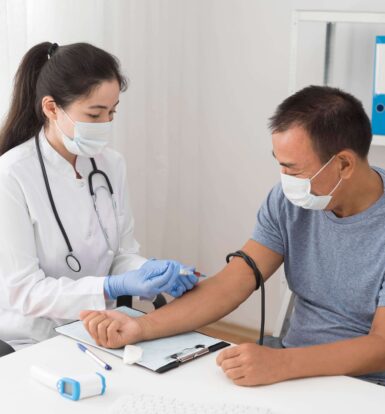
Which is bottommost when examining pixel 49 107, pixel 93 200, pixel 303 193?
pixel 93 200

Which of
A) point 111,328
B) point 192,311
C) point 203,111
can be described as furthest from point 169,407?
point 203,111

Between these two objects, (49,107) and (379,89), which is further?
(379,89)

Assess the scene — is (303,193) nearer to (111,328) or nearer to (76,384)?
(111,328)

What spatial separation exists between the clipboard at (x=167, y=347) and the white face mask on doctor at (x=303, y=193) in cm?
41

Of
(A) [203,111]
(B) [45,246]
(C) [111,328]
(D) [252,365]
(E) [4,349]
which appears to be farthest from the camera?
(A) [203,111]

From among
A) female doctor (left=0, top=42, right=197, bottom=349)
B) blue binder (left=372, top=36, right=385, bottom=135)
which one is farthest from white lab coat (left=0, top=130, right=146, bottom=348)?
blue binder (left=372, top=36, right=385, bottom=135)

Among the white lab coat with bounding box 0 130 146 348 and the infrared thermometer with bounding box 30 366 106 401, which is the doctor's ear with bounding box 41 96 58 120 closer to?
the white lab coat with bounding box 0 130 146 348

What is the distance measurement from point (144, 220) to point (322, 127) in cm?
158

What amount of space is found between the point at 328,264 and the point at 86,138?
75 centimetres

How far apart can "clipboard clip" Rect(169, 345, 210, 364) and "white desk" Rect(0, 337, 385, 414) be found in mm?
13

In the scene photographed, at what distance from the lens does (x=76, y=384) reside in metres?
1.27

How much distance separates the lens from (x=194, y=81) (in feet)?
10.9

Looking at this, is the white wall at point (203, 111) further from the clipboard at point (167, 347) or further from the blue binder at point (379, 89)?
the clipboard at point (167, 347)

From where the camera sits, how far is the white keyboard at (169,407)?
1.22 metres
